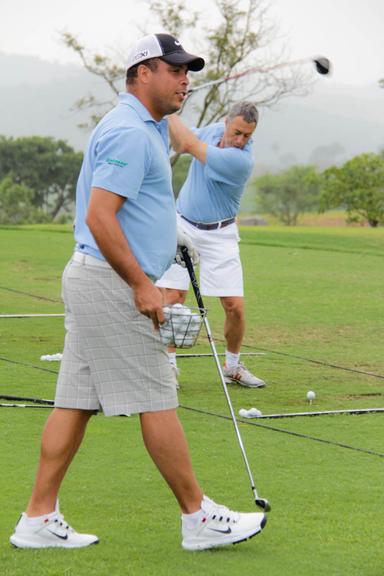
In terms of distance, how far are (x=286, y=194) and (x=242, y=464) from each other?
347 ft

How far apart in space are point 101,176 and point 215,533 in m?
1.41

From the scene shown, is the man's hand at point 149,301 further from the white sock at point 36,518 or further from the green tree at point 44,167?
the green tree at point 44,167

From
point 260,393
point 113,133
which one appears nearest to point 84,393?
point 113,133

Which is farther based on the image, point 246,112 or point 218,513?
point 246,112

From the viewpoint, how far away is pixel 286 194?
111m

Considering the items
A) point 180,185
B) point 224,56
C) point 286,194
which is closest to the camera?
point 224,56

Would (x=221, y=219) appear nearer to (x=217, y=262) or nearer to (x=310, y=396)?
(x=217, y=262)

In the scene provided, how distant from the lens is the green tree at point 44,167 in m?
91.7

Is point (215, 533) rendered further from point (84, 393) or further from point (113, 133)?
point (113, 133)

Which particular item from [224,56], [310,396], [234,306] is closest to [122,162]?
[310,396]

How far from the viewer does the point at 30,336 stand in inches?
407

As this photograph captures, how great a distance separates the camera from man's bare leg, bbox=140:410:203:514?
14.2ft

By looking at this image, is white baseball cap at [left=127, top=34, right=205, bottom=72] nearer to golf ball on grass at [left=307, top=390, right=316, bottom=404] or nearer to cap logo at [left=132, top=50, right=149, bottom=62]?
cap logo at [left=132, top=50, right=149, bottom=62]

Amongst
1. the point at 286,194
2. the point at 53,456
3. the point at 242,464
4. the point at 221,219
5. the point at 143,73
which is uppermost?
the point at 143,73
